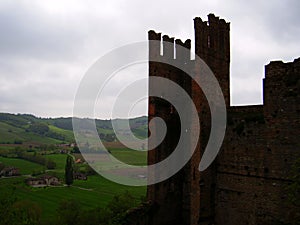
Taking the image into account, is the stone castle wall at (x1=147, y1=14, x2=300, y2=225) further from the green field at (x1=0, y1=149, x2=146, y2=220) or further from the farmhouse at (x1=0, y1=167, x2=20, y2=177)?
the farmhouse at (x1=0, y1=167, x2=20, y2=177)

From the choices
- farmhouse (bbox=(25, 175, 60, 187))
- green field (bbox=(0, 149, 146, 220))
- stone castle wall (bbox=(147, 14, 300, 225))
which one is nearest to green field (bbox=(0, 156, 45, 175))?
green field (bbox=(0, 149, 146, 220))

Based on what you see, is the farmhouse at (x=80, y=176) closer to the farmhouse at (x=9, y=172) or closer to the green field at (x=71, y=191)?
the green field at (x=71, y=191)

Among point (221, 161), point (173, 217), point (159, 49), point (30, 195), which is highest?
point (159, 49)

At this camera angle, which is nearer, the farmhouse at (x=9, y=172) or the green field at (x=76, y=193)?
the green field at (x=76, y=193)

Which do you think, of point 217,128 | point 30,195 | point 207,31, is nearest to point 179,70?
point 207,31

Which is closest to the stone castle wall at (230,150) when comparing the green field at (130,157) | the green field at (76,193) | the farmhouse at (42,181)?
the green field at (76,193)

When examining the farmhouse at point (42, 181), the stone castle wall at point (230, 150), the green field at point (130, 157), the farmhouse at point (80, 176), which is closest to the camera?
the stone castle wall at point (230, 150)

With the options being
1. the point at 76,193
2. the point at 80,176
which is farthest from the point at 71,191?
the point at 80,176

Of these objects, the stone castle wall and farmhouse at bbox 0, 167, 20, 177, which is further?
farmhouse at bbox 0, 167, 20, 177

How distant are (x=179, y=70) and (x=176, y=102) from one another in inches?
91.5

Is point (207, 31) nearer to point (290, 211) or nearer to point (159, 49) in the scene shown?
point (159, 49)

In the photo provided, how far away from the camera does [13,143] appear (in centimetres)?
14038

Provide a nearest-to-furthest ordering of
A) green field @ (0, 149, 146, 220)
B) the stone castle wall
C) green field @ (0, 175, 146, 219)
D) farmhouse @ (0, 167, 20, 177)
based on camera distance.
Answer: the stone castle wall → green field @ (0, 175, 146, 219) → green field @ (0, 149, 146, 220) → farmhouse @ (0, 167, 20, 177)

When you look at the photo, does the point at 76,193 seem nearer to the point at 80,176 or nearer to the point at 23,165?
the point at 80,176
